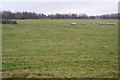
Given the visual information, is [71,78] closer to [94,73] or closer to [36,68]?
[94,73]

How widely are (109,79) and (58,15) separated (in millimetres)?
138137

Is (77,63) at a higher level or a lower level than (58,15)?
lower

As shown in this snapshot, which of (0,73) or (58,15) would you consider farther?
(58,15)

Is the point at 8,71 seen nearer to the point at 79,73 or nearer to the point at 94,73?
the point at 79,73

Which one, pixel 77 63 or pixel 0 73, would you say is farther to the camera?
pixel 77 63

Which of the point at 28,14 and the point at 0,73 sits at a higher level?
the point at 28,14

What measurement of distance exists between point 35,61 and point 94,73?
149 inches

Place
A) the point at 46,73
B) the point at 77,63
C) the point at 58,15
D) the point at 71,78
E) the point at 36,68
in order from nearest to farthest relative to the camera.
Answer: the point at 71,78
the point at 46,73
the point at 36,68
the point at 77,63
the point at 58,15

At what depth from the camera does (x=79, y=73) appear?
908 centimetres

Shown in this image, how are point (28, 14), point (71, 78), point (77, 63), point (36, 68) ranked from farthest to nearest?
point (28, 14) → point (77, 63) → point (36, 68) → point (71, 78)

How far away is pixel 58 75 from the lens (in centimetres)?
862

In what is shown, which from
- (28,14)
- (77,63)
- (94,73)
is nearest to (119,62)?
(77,63)

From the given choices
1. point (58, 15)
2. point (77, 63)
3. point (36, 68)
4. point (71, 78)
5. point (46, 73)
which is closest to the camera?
point (71, 78)

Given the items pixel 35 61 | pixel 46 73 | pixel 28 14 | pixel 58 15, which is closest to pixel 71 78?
pixel 46 73
